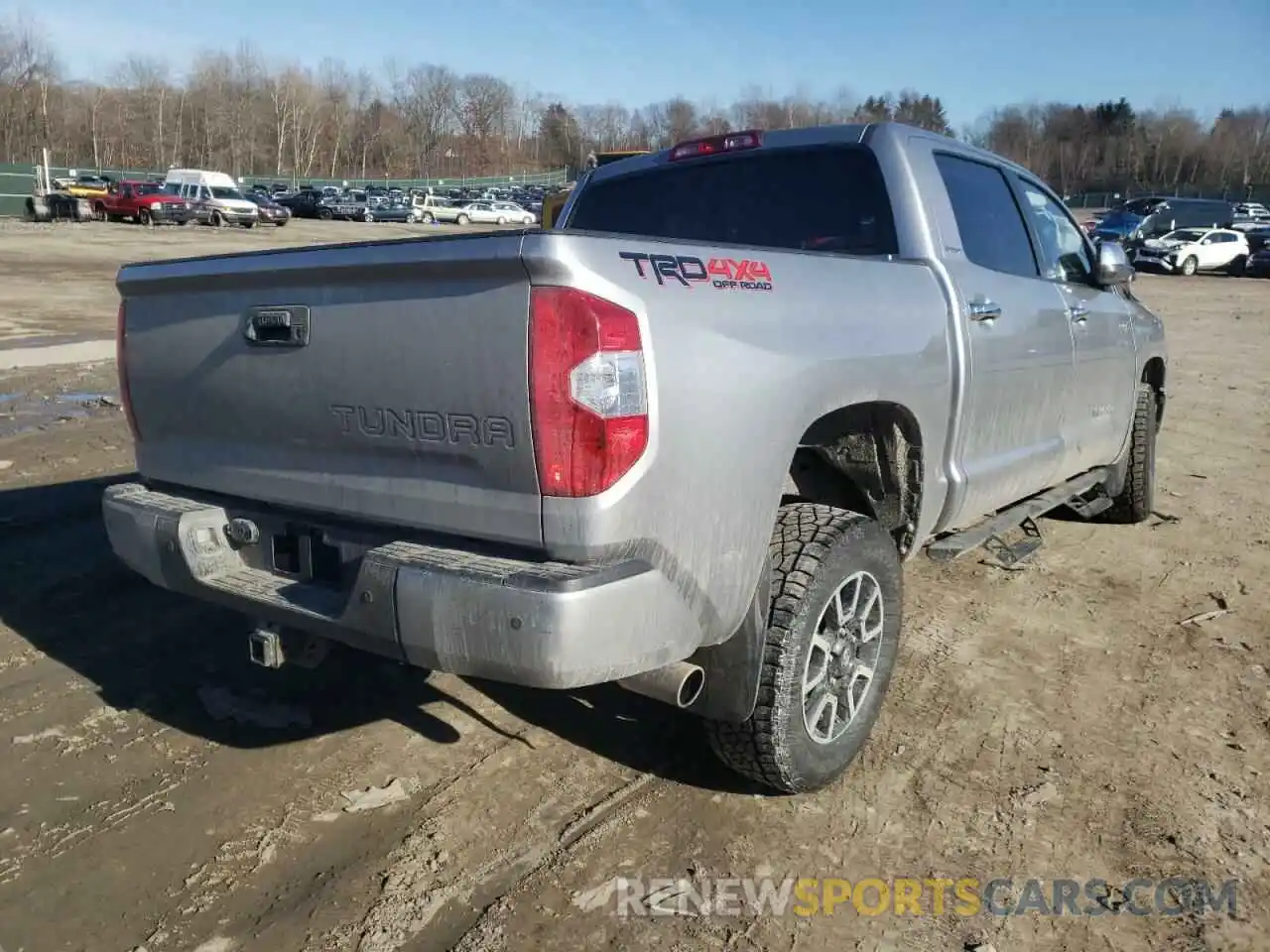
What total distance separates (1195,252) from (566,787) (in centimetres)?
3424

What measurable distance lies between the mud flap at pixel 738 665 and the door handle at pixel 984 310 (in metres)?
1.42

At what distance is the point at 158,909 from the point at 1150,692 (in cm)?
339

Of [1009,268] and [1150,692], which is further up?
[1009,268]

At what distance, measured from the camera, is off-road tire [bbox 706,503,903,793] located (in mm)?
2881

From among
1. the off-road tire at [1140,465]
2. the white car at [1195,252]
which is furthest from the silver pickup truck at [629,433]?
the white car at [1195,252]

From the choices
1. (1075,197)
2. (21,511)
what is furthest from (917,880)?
(1075,197)

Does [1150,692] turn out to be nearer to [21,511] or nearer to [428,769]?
[428,769]

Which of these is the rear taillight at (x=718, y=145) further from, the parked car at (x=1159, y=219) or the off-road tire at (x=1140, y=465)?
the parked car at (x=1159, y=219)

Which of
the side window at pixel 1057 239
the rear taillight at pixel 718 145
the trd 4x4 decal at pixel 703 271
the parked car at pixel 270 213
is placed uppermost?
the parked car at pixel 270 213

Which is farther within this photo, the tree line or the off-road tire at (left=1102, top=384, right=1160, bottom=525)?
the tree line

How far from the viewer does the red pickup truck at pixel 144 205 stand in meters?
41.1

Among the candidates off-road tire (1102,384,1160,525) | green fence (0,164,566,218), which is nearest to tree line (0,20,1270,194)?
green fence (0,164,566,218)

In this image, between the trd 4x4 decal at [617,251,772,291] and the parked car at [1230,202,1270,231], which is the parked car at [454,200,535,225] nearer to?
the parked car at [1230,202,1270,231]

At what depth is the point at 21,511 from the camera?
222 inches
